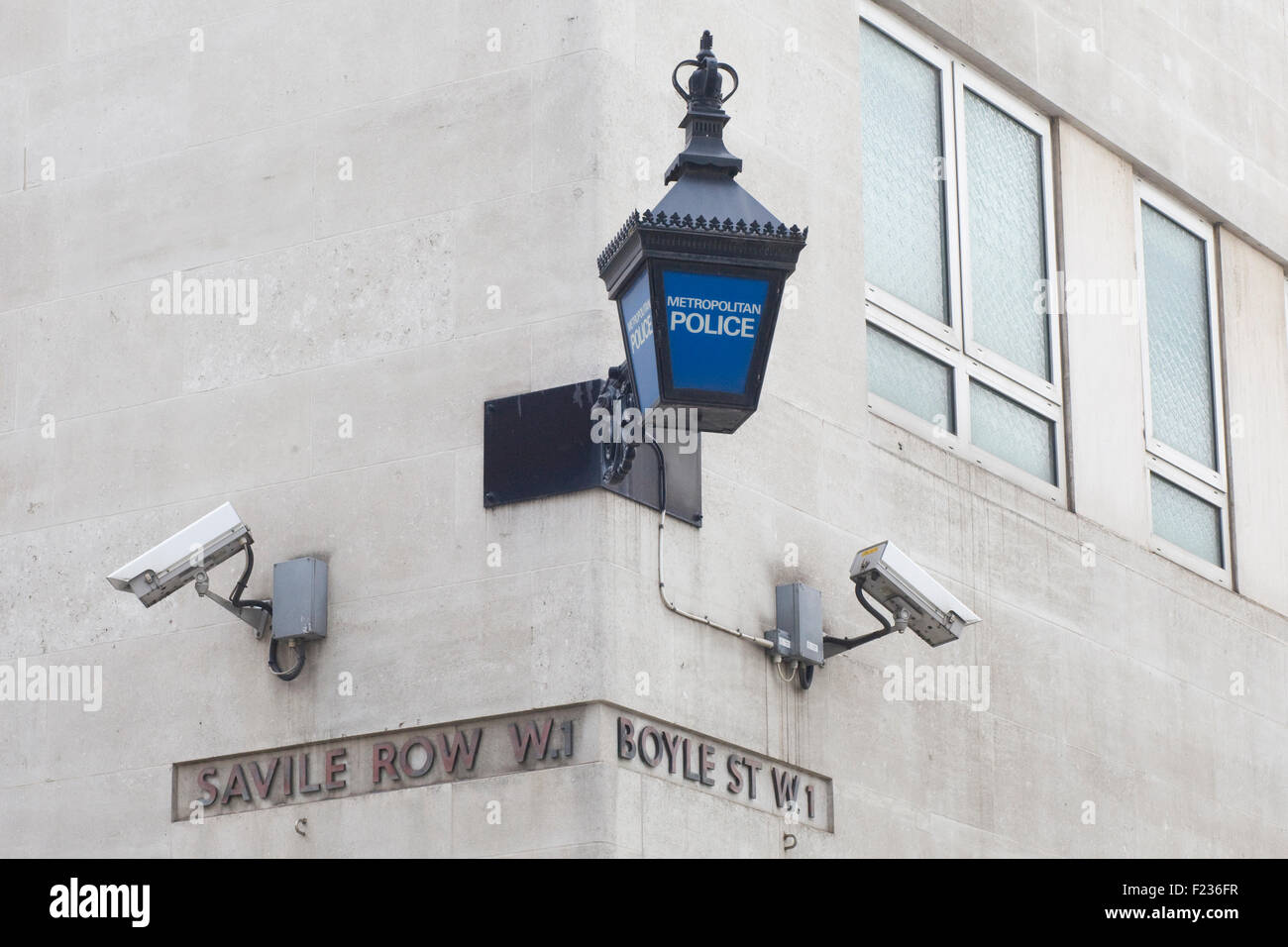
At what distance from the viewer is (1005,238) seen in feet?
52.2

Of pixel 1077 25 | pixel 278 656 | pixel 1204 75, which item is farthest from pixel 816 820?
pixel 1204 75

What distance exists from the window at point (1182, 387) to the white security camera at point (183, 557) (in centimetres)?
689

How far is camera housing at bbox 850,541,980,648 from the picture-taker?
12.5m

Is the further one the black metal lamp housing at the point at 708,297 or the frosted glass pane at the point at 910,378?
the frosted glass pane at the point at 910,378

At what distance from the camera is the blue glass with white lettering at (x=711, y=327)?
32.7ft

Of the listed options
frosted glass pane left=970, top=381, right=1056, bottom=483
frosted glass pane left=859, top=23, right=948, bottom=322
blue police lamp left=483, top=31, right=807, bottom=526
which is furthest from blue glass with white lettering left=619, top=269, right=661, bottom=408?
frosted glass pane left=970, top=381, right=1056, bottom=483

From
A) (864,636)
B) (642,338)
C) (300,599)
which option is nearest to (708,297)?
(642,338)

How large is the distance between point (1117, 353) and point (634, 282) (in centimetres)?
707

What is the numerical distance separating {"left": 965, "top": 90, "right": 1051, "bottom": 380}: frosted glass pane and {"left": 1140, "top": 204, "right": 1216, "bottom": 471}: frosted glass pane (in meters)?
1.30

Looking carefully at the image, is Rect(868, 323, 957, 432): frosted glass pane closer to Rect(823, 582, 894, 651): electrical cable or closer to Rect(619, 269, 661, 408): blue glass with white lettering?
Rect(823, 582, 894, 651): electrical cable

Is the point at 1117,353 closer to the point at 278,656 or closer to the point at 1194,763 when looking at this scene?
the point at 1194,763

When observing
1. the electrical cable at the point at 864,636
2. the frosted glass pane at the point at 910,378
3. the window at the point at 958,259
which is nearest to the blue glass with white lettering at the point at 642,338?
the electrical cable at the point at 864,636

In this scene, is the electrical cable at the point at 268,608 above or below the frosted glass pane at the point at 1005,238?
below

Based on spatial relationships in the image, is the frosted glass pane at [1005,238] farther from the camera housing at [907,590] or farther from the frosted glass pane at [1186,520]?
the camera housing at [907,590]
